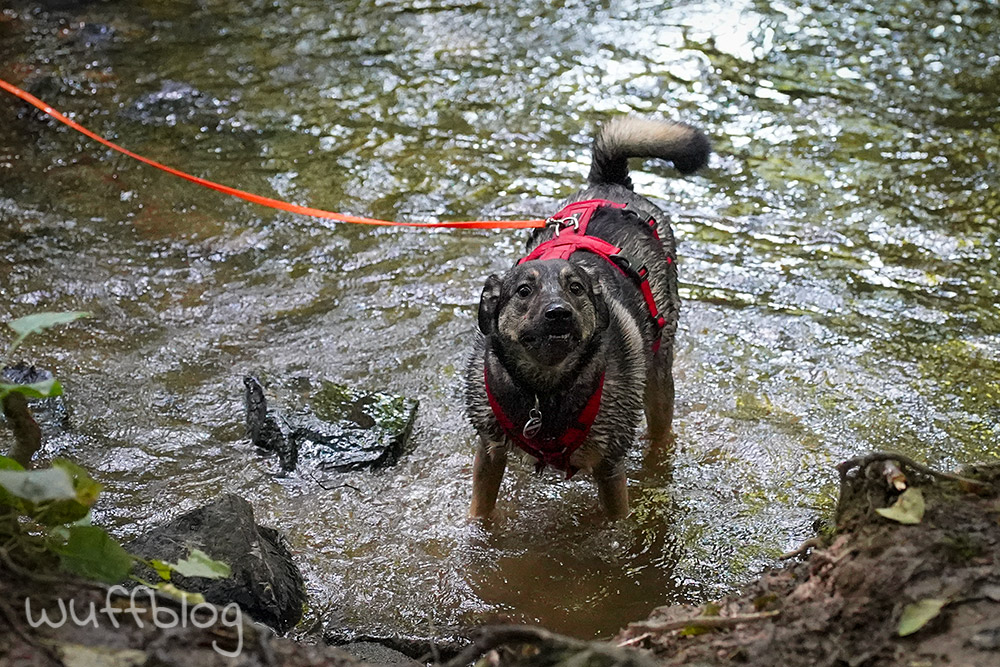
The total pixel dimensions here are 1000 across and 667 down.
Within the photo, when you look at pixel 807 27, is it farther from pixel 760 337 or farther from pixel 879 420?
pixel 879 420

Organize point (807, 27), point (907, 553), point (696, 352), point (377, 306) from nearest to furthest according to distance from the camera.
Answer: point (907, 553)
point (696, 352)
point (377, 306)
point (807, 27)

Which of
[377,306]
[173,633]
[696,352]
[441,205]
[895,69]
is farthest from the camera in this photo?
[895,69]

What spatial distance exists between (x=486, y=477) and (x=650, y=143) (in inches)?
76.0

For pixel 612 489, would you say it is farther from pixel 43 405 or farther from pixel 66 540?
pixel 43 405

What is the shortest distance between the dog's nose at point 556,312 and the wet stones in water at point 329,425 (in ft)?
4.85

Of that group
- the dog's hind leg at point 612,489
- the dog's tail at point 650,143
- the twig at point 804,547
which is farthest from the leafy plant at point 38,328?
the dog's tail at point 650,143

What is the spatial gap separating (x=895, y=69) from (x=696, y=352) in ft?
16.6

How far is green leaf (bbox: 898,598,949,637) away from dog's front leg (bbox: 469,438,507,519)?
2.24 m

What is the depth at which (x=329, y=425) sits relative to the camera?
16.4 ft

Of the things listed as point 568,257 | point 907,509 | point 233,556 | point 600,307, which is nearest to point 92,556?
point 233,556

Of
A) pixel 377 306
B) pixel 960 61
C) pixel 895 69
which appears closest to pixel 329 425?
pixel 377 306

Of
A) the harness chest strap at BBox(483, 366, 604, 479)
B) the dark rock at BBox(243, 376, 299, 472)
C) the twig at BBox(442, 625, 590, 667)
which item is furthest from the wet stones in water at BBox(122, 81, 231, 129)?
the twig at BBox(442, 625, 590, 667)

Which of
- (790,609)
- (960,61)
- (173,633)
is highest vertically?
(173,633)

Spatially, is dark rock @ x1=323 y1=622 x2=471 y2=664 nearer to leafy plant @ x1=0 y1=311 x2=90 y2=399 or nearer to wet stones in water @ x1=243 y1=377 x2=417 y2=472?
wet stones in water @ x1=243 y1=377 x2=417 y2=472
